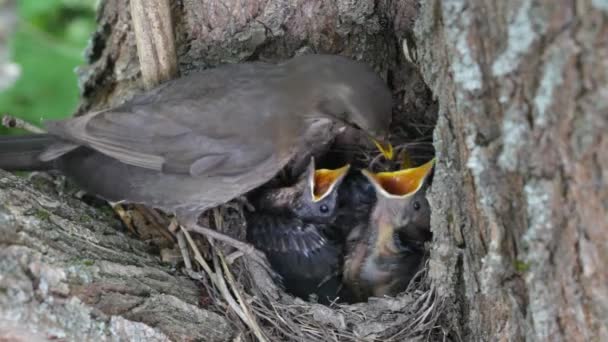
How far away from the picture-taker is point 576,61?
1.64m

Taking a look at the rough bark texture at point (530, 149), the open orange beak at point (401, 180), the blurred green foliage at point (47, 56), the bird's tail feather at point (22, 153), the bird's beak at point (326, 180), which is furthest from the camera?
the blurred green foliage at point (47, 56)

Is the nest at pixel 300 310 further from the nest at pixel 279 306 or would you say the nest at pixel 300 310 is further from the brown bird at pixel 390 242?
the brown bird at pixel 390 242

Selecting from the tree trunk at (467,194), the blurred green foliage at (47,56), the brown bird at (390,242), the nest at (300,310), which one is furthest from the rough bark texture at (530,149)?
the blurred green foliage at (47,56)

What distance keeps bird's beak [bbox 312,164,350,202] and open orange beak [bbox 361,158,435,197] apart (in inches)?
5.0

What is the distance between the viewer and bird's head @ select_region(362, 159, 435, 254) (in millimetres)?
3203

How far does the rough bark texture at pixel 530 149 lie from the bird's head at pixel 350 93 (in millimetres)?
366

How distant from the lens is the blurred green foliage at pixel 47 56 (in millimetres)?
4434

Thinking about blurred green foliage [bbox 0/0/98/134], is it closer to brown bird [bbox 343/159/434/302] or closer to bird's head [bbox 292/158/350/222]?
bird's head [bbox 292/158/350/222]

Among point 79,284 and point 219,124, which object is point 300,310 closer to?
point 219,124

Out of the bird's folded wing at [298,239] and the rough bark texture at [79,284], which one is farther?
the bird's folded wing at [298,239]

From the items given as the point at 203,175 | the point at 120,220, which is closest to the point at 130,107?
the point at 203,175

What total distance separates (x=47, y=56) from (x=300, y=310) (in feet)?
9.46

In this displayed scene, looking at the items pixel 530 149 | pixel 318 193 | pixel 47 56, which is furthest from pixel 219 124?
pixel 47 56

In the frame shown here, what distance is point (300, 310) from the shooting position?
295cm
